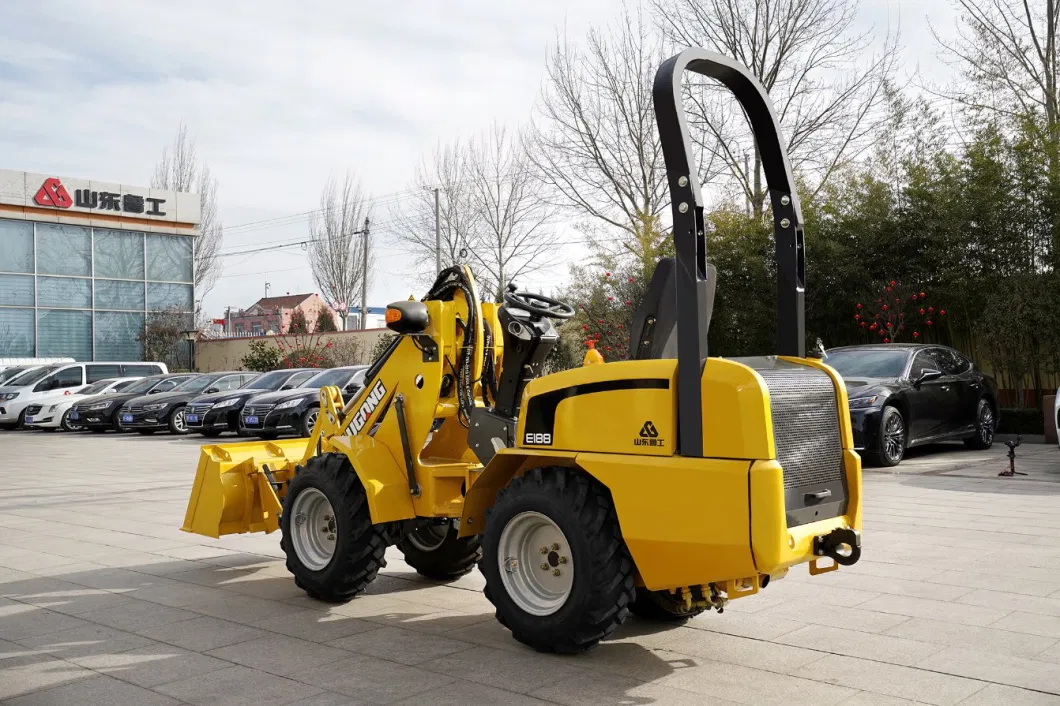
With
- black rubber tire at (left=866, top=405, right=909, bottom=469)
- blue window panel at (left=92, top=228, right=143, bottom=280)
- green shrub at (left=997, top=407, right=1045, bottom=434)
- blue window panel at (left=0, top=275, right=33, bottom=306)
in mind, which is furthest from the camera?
blue window panel at (left=92, top=228, right=143, bottom=280)

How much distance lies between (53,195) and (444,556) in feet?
123

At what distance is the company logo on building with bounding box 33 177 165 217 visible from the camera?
128ft

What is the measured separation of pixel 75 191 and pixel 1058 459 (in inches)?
1450

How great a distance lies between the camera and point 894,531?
842 cm

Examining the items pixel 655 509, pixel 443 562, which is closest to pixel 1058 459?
pixel 443 562

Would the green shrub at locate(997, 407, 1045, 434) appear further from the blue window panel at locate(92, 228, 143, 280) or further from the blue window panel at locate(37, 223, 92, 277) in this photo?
the blue window panel at locate(37, 223, 92, 277)

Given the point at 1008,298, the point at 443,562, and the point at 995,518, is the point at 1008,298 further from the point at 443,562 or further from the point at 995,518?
the point at 443,562

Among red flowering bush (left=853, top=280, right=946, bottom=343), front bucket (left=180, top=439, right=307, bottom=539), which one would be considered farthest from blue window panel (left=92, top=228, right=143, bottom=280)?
front bucket (left=180, top=439, right=307, bottom=539)

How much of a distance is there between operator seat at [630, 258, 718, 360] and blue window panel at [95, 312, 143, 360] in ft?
130

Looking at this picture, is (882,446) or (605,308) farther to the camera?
(605,308)

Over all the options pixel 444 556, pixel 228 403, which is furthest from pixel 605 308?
pixel 444 556

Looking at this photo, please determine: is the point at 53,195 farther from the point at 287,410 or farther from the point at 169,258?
the point at 287,410

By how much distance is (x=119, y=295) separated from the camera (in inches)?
1634

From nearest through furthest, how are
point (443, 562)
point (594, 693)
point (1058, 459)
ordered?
point (594, 693)
point (443, 562)
point (1058, 459)
